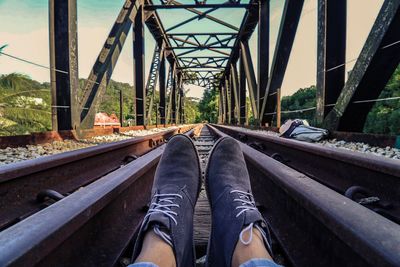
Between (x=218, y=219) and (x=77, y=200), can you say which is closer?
(x=77, y=200)

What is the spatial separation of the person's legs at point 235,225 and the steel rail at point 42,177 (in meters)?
0.65

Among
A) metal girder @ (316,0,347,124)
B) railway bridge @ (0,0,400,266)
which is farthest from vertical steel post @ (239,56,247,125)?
metal girder @ (316,0,347,124)

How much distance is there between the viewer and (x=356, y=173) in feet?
4.05

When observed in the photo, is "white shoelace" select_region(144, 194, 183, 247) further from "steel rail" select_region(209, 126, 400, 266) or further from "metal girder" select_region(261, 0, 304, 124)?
"metal girder" select_region(261, 0, 304, 124)

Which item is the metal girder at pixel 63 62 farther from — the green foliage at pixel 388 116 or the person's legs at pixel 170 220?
the green foliage at pixel 388 116

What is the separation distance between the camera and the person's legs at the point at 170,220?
0.74 m

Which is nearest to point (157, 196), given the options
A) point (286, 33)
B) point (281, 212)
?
point (281, 212)

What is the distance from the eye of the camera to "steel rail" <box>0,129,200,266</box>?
47 cm

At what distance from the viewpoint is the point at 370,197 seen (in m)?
1.03

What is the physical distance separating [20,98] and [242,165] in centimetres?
448

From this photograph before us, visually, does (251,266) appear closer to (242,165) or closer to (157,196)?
(157,196)

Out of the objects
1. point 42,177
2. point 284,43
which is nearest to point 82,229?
point 42,177

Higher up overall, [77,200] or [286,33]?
[286,33]

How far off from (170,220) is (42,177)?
752mm
